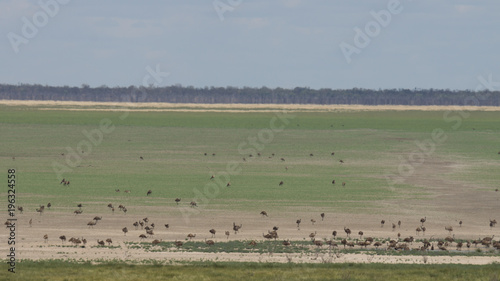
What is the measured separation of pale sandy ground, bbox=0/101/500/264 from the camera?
2586 centimetres

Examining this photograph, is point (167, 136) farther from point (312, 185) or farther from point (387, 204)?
point (387, 204)

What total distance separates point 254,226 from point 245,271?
30.3ft

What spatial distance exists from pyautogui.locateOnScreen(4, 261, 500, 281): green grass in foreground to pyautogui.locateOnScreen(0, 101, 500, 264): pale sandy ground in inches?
62.2

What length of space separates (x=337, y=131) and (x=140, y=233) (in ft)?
206

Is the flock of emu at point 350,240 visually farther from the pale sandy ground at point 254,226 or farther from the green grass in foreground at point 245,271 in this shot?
the green grass in foreground at point 245,271

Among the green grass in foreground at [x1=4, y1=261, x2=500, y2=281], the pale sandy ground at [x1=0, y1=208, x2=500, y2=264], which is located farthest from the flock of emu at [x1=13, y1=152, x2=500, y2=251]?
the green grass in foreground at [x1=4, y1=261, x2=500, y2=281]

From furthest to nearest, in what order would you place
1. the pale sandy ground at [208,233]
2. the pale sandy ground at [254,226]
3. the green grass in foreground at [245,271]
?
1. the pale sandy ground at [254,226]
2. the pale sandy ground at [208,233]
3. the green grass in foreground at [245,271]

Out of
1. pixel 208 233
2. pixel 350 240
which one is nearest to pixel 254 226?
pixel 208 233

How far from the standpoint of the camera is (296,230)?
31406 mm

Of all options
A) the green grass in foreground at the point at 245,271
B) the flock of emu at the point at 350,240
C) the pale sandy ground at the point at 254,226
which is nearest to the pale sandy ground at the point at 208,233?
the pale sandy ground at the point at 254,226

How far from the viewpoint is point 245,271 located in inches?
898

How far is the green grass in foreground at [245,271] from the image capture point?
863 inches

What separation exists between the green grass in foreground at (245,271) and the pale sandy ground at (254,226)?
158 cm

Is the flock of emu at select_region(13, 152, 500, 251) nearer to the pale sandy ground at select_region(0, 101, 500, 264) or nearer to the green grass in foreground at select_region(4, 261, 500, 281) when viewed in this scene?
the pale sandy ground at select_region(0, 101, 500, 264)
